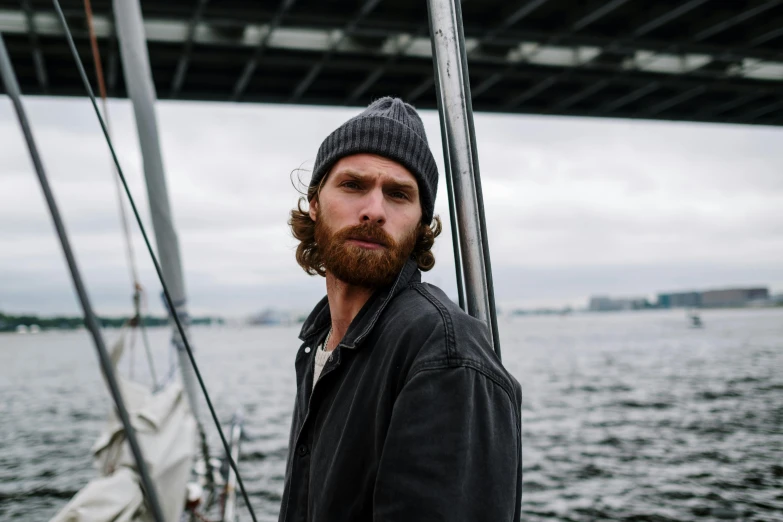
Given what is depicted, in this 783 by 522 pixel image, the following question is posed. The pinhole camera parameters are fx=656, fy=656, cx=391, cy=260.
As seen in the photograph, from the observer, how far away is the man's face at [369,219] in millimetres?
1842

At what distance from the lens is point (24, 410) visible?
28391 millimetres

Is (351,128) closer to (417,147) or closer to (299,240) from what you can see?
(417,147)

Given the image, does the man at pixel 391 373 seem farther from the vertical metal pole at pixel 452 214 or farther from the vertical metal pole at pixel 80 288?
the vertical metal pole at pixel 80 288

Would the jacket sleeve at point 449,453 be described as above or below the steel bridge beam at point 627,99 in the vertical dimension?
below

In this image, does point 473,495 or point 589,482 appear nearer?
point 473,495

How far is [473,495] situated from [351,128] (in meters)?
1.09

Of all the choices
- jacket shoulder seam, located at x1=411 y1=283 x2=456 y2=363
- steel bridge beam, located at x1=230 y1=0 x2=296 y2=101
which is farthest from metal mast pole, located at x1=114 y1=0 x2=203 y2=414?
steel bridge beam, located at x1=230 y1=0 x2=296 y2=101

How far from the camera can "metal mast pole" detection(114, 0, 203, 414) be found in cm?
542

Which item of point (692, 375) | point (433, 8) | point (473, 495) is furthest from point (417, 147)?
point (692, 375)

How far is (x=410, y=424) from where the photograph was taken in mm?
1373

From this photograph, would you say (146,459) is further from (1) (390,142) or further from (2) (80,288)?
(2) (80,288)

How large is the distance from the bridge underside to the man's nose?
45.3 feet

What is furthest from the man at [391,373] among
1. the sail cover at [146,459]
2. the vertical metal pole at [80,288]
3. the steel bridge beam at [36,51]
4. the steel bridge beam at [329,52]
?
the steel bridge beam at [36,51]

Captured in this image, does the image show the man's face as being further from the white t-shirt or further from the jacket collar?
the white t-shirt
